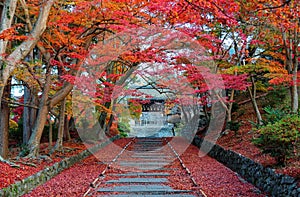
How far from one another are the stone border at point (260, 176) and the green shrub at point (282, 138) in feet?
1.39

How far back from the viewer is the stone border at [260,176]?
6038mm

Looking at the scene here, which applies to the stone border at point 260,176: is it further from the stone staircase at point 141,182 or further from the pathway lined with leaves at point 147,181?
the stone staircase at point 141,182

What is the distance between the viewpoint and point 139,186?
7.61 meters

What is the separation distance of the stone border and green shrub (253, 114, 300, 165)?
1.39 feet

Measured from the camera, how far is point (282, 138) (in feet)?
21.6

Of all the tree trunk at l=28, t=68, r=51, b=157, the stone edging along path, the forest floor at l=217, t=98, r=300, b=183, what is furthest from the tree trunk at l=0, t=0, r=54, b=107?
the forest floor at l=217, t=98, r=300, b=183

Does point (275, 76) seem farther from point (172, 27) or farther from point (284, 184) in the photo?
point (284, 184)

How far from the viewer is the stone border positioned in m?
6.04

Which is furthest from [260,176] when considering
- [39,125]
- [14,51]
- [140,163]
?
[39,125]

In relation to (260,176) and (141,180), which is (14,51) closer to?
(141,180)

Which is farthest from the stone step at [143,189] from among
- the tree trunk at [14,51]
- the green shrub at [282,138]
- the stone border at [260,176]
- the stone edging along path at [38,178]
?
the tree trunk at [14,51]

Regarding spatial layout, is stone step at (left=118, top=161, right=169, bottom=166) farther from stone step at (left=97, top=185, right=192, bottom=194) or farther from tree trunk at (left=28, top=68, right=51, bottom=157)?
stone step at (left=97, top=185, right=192, bottom=194)

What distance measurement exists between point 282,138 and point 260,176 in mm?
1328

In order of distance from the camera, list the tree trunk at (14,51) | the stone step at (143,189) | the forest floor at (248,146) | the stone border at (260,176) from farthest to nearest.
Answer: the tree trunk at (14,51) → the stone step at (143,189) → the forest floor at (248,146) → the stone border at (260,176)
